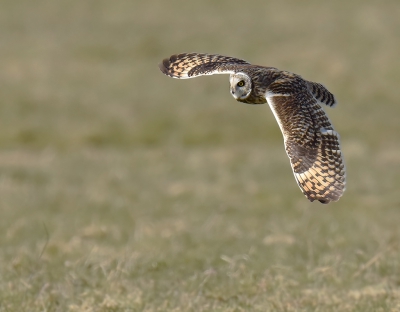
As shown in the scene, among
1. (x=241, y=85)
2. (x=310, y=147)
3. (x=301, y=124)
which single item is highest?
(x=241, y=85)

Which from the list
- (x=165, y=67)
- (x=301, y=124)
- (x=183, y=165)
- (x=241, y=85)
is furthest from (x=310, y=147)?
(x=183, y=165)

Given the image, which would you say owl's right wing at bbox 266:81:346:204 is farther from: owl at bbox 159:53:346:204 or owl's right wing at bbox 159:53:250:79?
owl's right wing at bbox 159:53:250:79

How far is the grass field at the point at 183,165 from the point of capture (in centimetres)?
636

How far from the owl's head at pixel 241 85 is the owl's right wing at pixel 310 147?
212 millimetres

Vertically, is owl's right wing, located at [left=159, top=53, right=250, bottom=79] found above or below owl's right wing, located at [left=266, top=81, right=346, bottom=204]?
above

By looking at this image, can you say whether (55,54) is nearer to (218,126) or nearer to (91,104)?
(91,104)

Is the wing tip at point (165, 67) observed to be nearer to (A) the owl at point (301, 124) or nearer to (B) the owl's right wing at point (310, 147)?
(A) the owl at point (301, 124)

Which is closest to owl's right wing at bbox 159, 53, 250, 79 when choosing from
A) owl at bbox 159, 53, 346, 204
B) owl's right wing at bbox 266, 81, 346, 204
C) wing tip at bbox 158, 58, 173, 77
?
wing tip at bbox 158, 58, 173, 77

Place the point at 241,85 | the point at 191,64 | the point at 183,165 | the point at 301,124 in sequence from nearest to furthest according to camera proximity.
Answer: the point at 301,124 → the point at 241,85 → the point at 191,64 → the point at 183,165

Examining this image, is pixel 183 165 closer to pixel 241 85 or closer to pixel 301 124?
pixel 241 85

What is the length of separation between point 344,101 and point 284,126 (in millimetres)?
13879

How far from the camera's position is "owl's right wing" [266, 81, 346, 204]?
5676 mm

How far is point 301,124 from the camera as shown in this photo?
577 cm

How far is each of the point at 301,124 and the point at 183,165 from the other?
888cm
